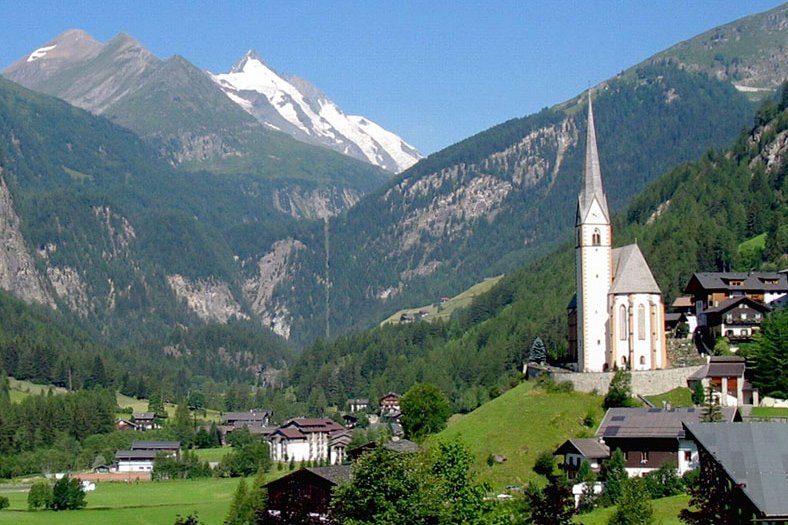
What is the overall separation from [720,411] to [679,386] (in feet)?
75.9

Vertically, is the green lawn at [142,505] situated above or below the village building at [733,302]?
below

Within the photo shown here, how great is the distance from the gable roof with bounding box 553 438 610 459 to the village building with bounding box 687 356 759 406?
1694cm

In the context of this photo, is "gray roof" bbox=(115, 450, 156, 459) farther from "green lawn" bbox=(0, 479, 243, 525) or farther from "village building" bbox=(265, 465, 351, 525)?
"village building" bbox=(265, 465, 351, 525)

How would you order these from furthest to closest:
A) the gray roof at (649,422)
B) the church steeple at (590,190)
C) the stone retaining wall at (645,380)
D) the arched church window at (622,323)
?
1. the church steeple at (590,190)
2. the arched church window at (622,323)
3. the stone retaining wall at (645,380)
4. the gray roof at (649,422)

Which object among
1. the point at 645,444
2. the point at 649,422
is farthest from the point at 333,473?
the point at 649,422

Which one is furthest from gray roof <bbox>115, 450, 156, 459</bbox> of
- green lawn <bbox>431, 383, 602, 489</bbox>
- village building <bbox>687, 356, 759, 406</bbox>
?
village building <bbox>687, 356, 759, 406</bbox>

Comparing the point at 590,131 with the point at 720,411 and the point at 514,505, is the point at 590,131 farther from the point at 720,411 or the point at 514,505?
the point at 514,505

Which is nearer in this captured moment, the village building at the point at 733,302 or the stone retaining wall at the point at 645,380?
the stone retaining wall at the point at 645,380

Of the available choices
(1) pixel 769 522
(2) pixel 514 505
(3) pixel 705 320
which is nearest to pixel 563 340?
(3) pixel 705 320

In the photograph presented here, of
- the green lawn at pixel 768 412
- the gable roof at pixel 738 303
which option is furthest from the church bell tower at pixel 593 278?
the green lawn at pixel 768 412

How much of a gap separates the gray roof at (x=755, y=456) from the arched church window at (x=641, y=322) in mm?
85552

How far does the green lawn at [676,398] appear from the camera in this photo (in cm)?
12019

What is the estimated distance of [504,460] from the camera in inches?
4370

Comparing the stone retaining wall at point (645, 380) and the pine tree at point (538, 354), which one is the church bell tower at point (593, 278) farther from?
the pine tree at point (538, 354)
